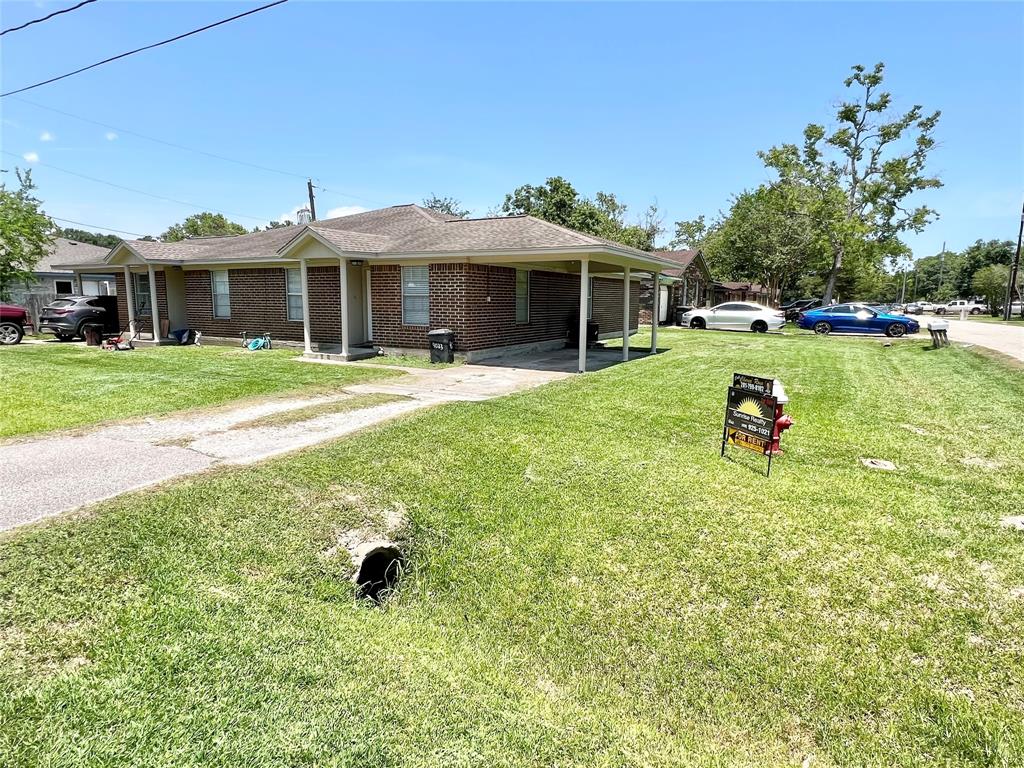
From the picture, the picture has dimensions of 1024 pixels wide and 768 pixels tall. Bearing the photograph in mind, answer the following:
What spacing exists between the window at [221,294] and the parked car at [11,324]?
5.68 meters

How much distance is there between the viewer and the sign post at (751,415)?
5375 mm

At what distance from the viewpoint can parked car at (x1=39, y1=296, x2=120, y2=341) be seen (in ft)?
58.2

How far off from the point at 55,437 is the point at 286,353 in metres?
8.92

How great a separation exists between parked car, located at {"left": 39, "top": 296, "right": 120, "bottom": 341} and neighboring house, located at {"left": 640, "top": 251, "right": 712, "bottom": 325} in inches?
887

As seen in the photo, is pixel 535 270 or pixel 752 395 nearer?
pixel 752 395

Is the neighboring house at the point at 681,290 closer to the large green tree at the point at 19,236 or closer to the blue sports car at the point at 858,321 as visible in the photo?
the blue sports car at the point at 858,321

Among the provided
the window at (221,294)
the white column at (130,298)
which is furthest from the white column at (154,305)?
the window at (221,294)

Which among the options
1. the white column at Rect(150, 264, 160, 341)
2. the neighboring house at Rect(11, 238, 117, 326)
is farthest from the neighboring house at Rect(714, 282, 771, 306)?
the neighboring house at Rect(11, 238, 117, 326)

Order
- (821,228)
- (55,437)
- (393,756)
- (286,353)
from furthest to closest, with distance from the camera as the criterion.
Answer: (821,228) → (286,353) → (55,437) → (393,756)

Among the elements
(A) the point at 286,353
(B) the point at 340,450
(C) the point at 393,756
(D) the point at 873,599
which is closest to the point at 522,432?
(B) the point at 340,450

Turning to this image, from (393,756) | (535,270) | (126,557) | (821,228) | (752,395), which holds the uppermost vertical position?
(821,228)

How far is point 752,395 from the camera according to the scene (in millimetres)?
5629

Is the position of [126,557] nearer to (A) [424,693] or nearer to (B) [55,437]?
(A) [424,693]

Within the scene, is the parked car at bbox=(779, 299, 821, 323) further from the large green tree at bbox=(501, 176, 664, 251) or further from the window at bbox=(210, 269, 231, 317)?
the window at bbox=(210, 269, 231, 317)
